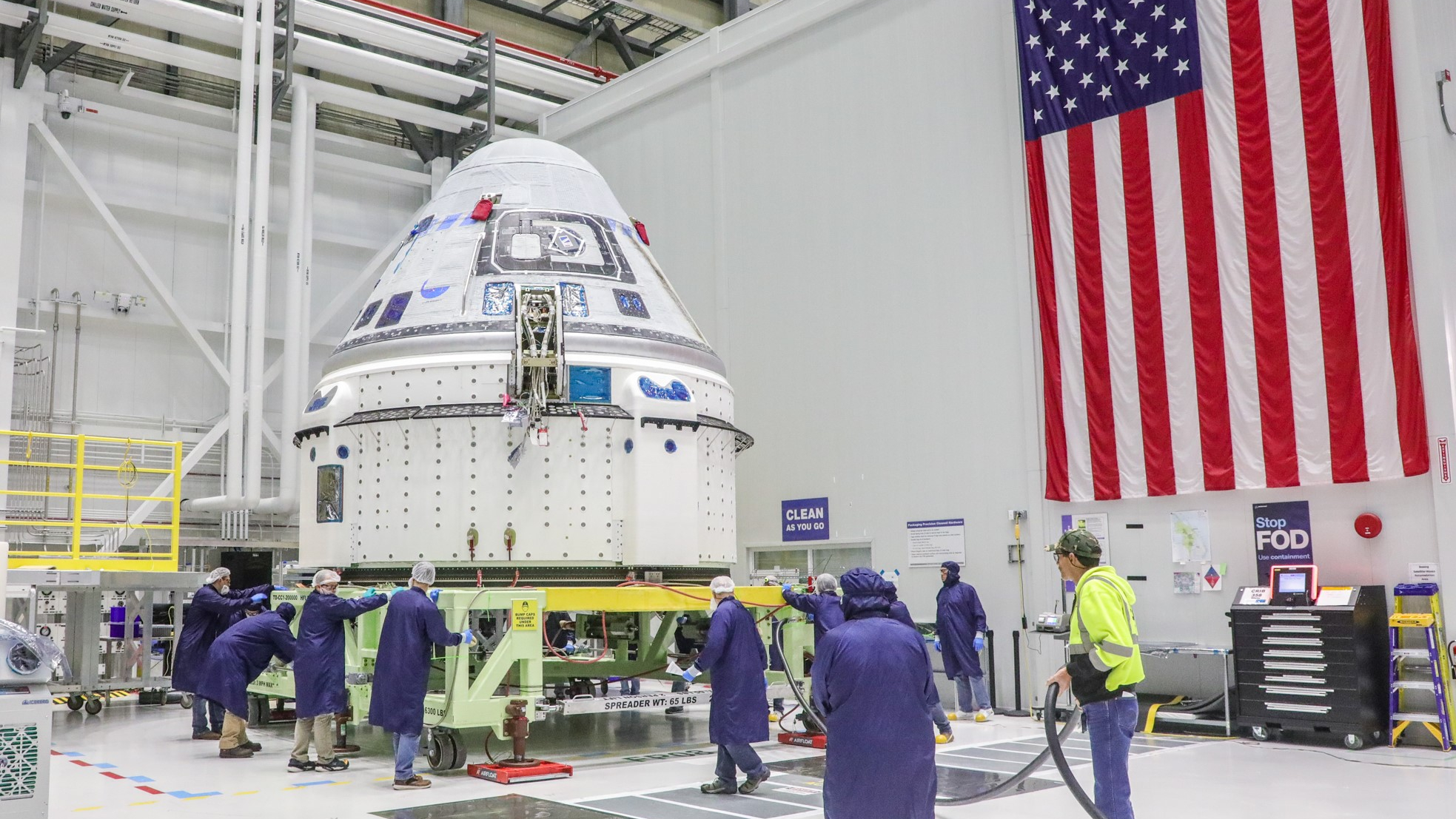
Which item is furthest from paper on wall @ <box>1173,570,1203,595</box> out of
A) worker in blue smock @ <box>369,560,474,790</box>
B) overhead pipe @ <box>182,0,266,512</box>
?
overhead pipe @ <box>182,0,266,512</box>

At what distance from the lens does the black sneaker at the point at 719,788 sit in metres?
8.41

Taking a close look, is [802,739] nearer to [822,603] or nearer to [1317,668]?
[822,603]

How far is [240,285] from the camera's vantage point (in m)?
18.0

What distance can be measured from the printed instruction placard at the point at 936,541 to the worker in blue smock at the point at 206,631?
25.5 feet

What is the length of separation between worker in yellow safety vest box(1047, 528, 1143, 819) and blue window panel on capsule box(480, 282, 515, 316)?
7.38 m

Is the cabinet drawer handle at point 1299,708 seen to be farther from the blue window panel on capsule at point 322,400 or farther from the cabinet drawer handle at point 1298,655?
the blue window panel on capsule at point 322,400

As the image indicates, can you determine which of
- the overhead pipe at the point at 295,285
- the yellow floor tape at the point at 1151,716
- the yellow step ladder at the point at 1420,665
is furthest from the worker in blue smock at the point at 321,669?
the overhead pipe at the point at 295,285

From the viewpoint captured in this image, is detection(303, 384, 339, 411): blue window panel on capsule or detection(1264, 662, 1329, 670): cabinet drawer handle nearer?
detection(1264, 662, 1329, 670): cabinet drawer handle

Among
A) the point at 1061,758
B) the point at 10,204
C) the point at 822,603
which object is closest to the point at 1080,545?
the point at 1061,758

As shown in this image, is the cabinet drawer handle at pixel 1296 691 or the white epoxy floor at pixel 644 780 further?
the cabinet drawer handle at pixel 1296 691

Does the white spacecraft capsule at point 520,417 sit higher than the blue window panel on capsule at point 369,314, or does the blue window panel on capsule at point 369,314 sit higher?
the blue window panel on capsule at point 369,314

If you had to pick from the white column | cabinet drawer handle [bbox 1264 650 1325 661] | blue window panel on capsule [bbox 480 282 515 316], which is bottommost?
cabinet drawer handle [bbox 1264 650 1325 661]

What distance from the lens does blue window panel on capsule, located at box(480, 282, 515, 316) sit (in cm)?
1195

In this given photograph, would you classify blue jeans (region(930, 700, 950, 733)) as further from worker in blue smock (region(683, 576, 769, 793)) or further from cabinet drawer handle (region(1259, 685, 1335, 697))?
cabinet drawer handle (region(1259, 685, 1335, 697))
